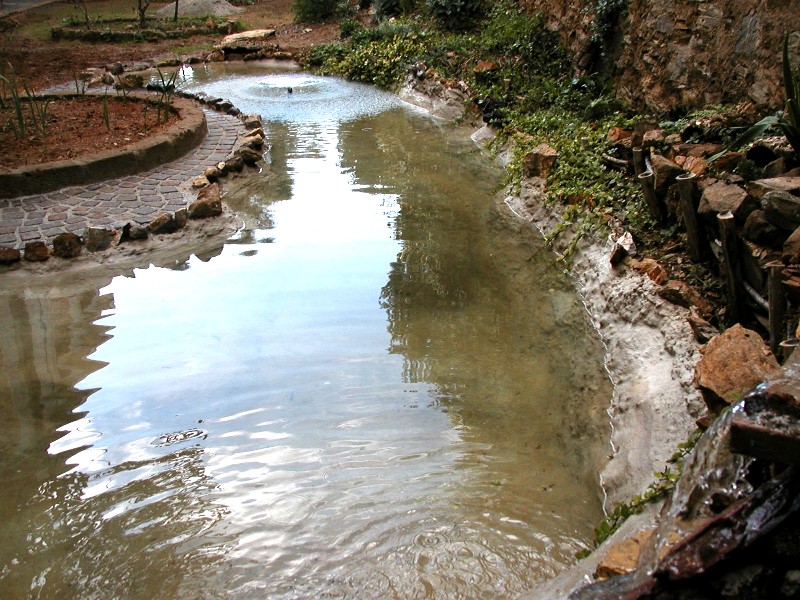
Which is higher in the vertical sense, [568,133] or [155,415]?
[568,133]

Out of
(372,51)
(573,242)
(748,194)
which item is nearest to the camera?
(748,194)

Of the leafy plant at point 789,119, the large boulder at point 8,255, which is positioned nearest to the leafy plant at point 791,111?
the leafy plant at point 789,119

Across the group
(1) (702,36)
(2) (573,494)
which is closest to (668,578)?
(2) (573,494)

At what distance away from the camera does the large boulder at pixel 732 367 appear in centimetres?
328

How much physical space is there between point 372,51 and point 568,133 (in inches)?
281

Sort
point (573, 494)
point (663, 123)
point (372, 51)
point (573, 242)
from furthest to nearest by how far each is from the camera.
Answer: point (372, 51) → point (663, 123) → point (573, 242) → point (573, 494)

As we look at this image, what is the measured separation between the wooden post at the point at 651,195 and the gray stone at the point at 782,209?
4.80 feet

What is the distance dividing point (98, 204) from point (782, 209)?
19.9 ft

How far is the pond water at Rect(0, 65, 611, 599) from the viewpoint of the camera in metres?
3.22

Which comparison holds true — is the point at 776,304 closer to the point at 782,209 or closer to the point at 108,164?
the point at 782,209

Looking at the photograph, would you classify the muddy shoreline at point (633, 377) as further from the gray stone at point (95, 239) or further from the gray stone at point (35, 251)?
the gray stone at point (35, 251)

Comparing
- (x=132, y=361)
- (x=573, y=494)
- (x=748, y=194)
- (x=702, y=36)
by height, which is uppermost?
(x=702, y=36)

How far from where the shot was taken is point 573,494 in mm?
3660

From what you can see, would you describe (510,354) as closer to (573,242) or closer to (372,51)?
(573,242)
